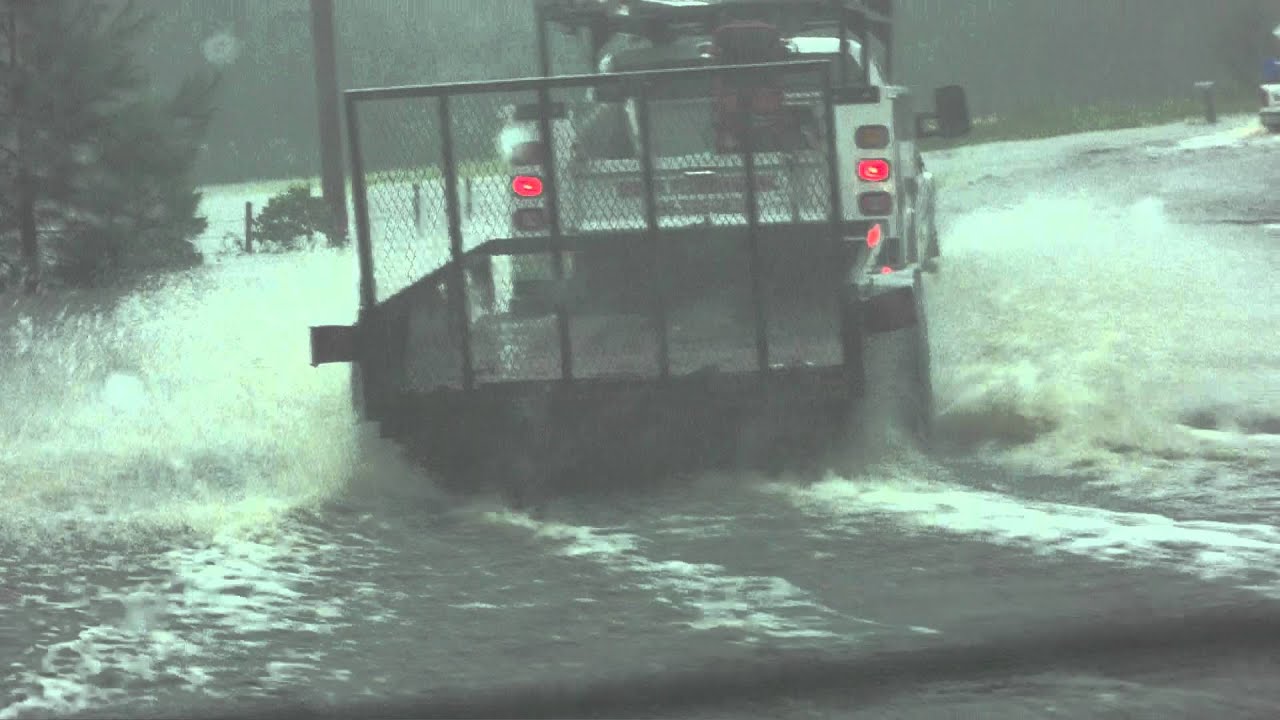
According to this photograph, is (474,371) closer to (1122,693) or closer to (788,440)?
(788,440)

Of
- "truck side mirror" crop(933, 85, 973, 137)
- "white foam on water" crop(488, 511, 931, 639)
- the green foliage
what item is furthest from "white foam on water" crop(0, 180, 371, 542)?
the green foliage

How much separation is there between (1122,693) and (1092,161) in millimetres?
35663

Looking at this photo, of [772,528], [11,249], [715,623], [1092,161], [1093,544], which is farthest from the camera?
[1092,161]

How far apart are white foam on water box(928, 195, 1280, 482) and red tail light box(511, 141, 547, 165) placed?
2678 mm

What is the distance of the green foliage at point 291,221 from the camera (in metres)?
35.2

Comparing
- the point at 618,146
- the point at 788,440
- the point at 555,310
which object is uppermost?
the point at 618,146

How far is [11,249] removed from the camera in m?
28.1

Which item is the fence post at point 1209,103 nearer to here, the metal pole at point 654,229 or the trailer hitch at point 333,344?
the metal pole at point 654,229

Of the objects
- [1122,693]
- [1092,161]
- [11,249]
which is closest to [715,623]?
[1122,693]

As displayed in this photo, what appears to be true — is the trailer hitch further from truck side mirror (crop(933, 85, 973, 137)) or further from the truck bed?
truck side mirror (crop(933, 85, 973, 137))

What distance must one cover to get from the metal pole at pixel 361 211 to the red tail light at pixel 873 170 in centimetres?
388

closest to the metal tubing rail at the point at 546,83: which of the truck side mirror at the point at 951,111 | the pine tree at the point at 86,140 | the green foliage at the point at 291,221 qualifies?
the truck side mirror at the point at 951,111

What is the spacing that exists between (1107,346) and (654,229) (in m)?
5.68

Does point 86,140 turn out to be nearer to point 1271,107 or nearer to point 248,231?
point 248,231
